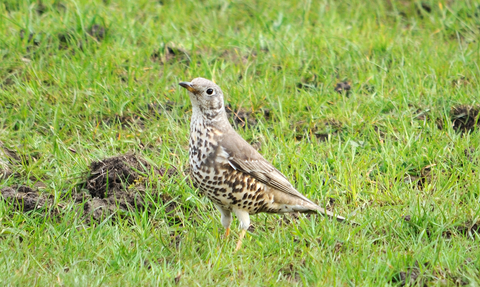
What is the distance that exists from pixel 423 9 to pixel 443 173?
3.78 meters

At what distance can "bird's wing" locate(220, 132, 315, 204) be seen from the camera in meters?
4.73

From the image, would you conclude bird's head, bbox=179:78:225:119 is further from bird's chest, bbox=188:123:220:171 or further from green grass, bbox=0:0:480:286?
green grass, bbox=0:0:480:286

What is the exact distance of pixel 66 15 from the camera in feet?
25.0

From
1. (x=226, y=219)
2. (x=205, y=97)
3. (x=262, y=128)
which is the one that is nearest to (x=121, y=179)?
(x=226, y=219)

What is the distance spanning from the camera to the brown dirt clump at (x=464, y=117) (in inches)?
250

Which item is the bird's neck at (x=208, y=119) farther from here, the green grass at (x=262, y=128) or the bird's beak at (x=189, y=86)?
the green grass at (x=262, y=128)

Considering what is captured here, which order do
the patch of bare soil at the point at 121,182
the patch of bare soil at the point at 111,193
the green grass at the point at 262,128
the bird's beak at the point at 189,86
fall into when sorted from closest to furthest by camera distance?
the green grass at the point at 262,128 → the bird's beak at the point at 189,86 → the patch of bare soil at the point at 111,193 → the patch of bare soil at the point at 121,182

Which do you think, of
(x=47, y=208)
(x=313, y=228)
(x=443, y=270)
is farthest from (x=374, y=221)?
(x=47, y=208)

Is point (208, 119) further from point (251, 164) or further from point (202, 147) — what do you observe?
point (251, 164)

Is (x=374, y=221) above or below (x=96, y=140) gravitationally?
above

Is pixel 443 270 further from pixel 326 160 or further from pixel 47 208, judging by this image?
pixel 47 208

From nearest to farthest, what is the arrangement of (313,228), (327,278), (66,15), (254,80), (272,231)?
1. (327,278)
2. (313,228)
3. (272,231)
4. (254,80)
5. (66,15)

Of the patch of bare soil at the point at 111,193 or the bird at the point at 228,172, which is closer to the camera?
the bird at the point at 228,172

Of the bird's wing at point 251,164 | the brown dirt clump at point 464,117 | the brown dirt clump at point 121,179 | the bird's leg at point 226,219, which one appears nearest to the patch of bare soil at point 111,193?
the brown dirt clump at point 121,179
